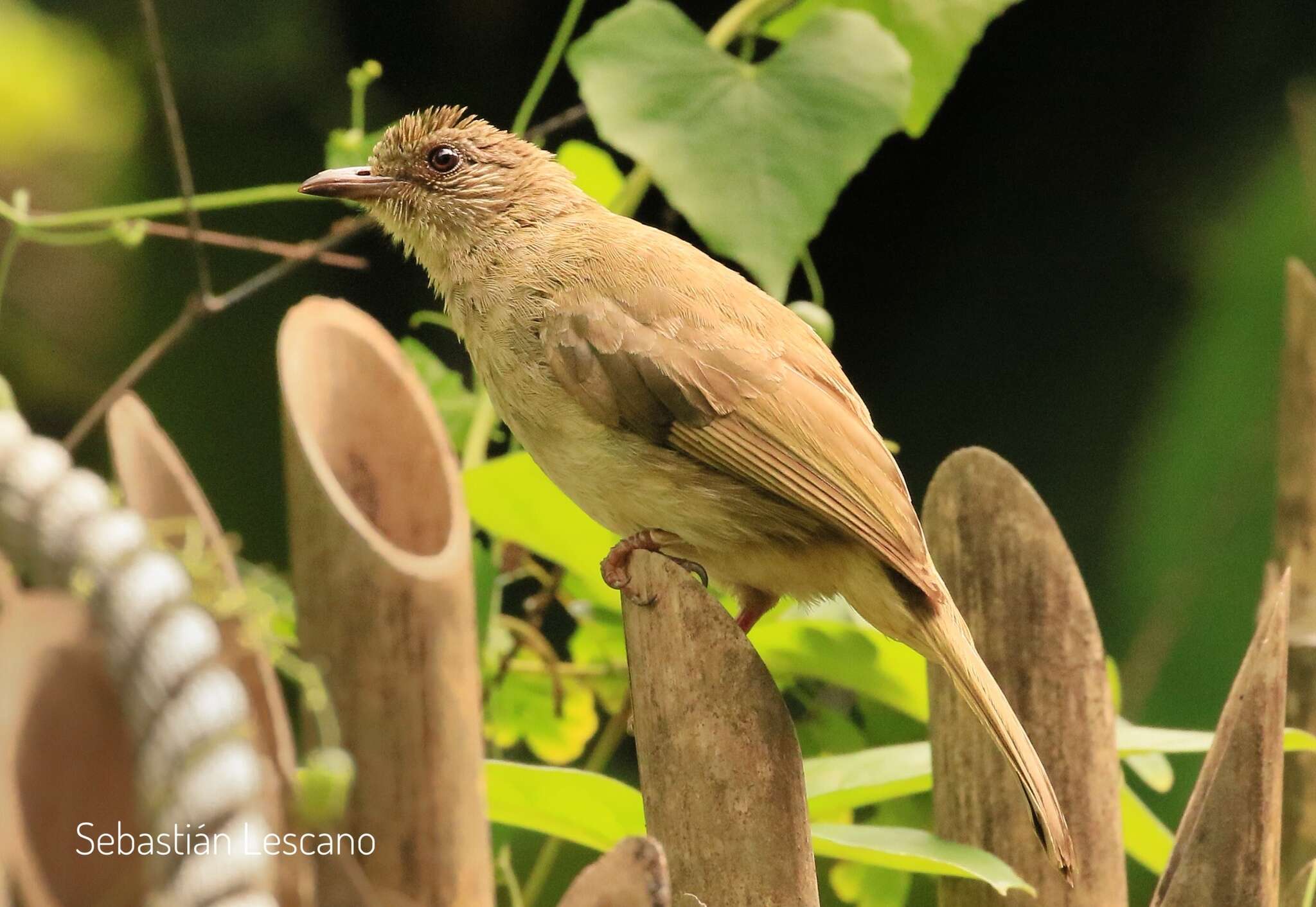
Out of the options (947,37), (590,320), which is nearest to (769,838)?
(590,320)

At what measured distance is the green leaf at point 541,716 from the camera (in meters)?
2.47

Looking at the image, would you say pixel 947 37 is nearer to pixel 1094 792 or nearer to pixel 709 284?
pixel 709 284

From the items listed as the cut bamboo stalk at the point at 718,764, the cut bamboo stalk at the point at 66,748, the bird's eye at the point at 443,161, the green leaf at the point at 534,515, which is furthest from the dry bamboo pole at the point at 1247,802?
the bird's eye at the point at 443,161

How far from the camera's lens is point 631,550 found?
5.44 ft

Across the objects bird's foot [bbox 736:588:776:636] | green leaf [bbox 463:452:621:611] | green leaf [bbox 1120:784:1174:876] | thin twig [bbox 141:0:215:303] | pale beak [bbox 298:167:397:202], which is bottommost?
green leaf [bbox 1120:784:1174:876]

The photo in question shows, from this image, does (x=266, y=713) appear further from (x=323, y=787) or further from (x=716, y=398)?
(x=716, y=398)

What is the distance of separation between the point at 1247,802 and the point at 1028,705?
1.03ft

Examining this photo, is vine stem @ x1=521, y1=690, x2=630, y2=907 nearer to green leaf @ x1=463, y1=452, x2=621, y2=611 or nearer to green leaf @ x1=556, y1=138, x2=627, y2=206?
green leaf @ x1=463, y1=452, x2=621, y2=611

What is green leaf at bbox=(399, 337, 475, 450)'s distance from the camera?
2.40 m

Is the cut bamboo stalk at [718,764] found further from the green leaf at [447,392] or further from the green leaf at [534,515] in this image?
the green leaf at [447,392]

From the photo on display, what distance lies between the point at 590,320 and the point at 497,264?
236 mm

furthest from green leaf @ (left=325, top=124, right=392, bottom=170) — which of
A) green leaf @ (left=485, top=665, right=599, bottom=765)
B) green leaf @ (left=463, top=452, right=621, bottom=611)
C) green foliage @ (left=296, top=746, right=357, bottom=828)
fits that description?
green foliage @ (left=296, top=746, right=357, bottom=828)

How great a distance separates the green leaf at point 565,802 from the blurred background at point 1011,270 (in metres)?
1.83

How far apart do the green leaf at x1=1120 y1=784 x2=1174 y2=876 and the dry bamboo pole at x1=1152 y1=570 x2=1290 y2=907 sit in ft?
1.57
